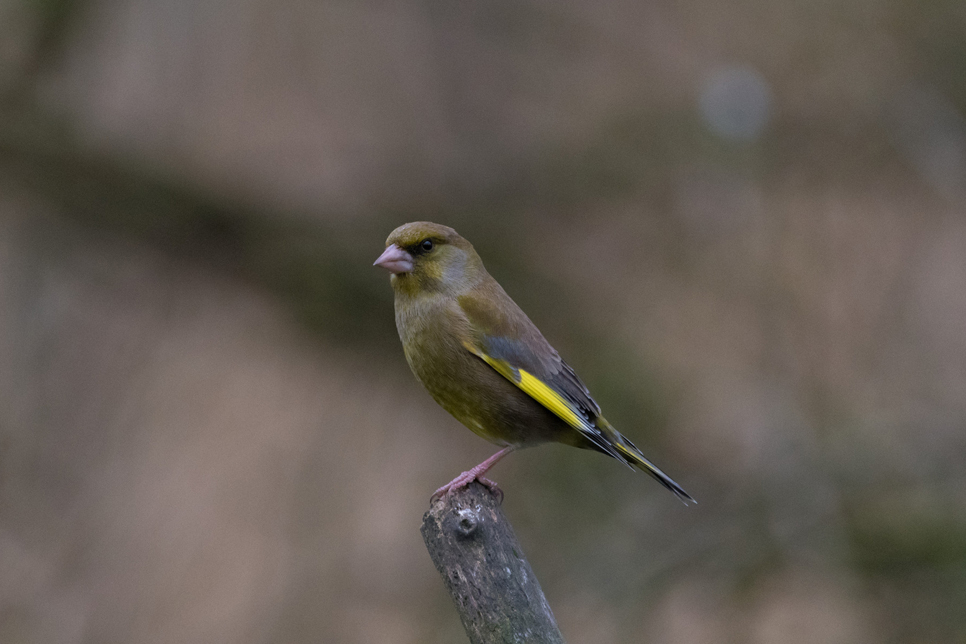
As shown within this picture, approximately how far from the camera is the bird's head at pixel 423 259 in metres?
4.04

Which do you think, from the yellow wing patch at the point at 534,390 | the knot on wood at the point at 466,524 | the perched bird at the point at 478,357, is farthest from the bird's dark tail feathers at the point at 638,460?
the knot on wood at the point at 466,524

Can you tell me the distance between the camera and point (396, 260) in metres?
4.00

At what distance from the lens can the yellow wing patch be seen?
395 centimetres

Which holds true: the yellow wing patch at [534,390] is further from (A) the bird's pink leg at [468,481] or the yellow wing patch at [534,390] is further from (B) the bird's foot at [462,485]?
(B) the bird's foot at [462,485]

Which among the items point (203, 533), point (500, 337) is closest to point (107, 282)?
point (203, 533)

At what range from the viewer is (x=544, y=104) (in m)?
9.50

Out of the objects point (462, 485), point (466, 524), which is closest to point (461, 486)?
point (462, 485)

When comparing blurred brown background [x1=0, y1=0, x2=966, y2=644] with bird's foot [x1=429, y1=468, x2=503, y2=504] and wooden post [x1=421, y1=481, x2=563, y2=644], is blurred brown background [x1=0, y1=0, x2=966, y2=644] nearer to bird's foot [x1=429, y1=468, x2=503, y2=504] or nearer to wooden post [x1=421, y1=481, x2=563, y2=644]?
bird's foot [x1=429, y1=468, x2=503, y2=504]

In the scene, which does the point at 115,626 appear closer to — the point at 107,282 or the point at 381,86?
the point at 107,282

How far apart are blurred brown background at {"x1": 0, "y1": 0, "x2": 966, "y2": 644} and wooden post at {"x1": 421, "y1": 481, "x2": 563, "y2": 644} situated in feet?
10.6

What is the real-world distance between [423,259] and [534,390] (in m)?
0.73

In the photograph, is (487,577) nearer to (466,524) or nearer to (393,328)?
(466,524)

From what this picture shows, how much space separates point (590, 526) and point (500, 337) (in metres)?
3.03

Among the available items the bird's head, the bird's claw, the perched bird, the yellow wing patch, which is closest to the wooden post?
the bird's claw
